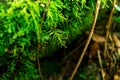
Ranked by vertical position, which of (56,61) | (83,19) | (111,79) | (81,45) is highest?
(83,19)

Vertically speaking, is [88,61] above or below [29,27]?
below

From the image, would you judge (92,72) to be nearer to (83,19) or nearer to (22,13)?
(83,19)

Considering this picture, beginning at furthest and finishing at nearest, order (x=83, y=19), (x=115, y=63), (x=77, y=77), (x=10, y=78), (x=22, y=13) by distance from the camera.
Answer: (x=115, y=63), (x=77, y=77), (x=83, y=19), (x=10, y=78), (x=22, y=13)

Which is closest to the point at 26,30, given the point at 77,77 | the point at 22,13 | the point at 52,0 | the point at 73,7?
the point at 22,13

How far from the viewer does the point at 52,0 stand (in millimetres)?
1188

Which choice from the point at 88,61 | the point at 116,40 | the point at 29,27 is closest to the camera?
the point at 29,27

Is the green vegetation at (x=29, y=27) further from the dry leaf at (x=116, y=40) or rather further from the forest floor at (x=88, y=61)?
the dry leaf at (x=116, y=40)

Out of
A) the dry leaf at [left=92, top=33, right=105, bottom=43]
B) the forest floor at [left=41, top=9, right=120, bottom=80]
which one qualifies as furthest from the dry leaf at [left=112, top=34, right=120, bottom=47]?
the dry leaf at [left=92, top=33, right=105, bottom=43]

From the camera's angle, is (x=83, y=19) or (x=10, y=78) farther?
(x=83, y=19)

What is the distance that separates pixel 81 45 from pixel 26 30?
1134 mm

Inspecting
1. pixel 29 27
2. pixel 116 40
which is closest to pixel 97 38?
pixel 116 40

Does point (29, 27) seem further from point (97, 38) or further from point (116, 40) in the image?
point (116, 40)

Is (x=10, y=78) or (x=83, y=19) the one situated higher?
(x=83, y=19)

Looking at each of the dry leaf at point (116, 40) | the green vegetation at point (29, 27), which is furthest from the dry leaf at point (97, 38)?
the green vegetation at point (29, 27)
